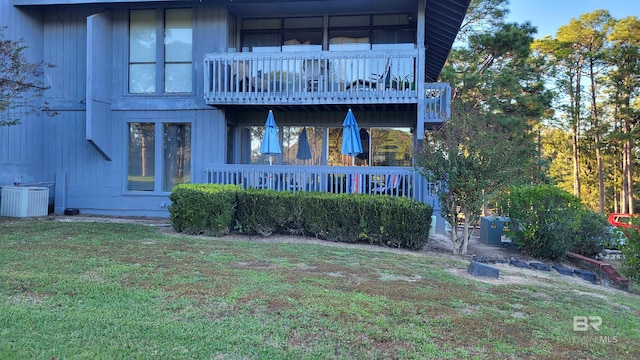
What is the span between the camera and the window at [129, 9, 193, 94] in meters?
A: 11.6

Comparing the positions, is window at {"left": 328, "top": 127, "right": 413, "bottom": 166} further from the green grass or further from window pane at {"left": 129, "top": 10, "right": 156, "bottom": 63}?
the green grass

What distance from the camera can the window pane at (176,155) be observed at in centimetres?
1160

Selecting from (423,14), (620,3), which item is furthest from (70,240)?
(620,3)

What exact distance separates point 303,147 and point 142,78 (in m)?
4.74

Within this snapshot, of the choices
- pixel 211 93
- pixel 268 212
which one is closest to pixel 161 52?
pixel 211 93

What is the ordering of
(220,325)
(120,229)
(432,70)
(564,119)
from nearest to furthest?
1. (220,325)
2. (120,229)
3. (432,70)
4. (564,119)

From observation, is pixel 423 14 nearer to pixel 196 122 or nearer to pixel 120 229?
pixel 196 122

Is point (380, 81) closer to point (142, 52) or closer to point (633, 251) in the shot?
point (633, 251)

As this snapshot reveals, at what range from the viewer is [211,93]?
10.7m

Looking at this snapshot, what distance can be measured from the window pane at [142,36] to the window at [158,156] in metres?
1.84

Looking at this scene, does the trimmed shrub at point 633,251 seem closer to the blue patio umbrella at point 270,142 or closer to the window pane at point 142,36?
the blue patio umbrella at point 270,142

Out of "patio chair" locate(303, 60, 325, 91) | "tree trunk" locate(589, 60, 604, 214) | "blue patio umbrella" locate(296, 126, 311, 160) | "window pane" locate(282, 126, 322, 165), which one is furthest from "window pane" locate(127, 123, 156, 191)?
"tree trunk" locate(589, 60, 604, 214)

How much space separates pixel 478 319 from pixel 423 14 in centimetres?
846

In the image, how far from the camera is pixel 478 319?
3.99 metres
